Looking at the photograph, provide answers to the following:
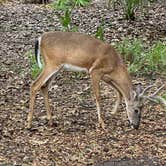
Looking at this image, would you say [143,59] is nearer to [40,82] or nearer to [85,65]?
[85,65]

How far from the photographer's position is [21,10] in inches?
538

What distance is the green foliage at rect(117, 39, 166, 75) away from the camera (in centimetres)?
876

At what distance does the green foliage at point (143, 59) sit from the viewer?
8.76m

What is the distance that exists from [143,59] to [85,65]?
2658mm

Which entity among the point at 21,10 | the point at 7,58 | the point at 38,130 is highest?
the point at 38,130

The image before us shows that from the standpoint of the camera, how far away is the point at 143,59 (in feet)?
29.7

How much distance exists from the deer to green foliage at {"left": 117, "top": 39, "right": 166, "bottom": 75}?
199cm

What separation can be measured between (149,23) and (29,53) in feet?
10.8

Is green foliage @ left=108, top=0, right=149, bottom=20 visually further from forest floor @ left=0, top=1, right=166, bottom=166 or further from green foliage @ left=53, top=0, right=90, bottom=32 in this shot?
green foliage @ left=53, top=0, right=90, bottom=32

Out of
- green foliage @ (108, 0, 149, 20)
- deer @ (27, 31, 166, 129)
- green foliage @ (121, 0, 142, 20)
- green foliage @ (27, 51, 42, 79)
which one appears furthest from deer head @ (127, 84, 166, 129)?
green foliage @ (121, 0, 142, 20)

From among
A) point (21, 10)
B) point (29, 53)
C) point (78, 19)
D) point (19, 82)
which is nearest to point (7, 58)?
point (29, 53)

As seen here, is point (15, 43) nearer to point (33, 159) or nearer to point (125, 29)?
point (125, 29)

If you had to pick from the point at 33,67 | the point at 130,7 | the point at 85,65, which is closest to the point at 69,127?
the point at 85,65

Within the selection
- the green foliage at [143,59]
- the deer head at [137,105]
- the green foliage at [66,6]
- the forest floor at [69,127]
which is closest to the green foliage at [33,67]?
the forest floor at [69,127]
